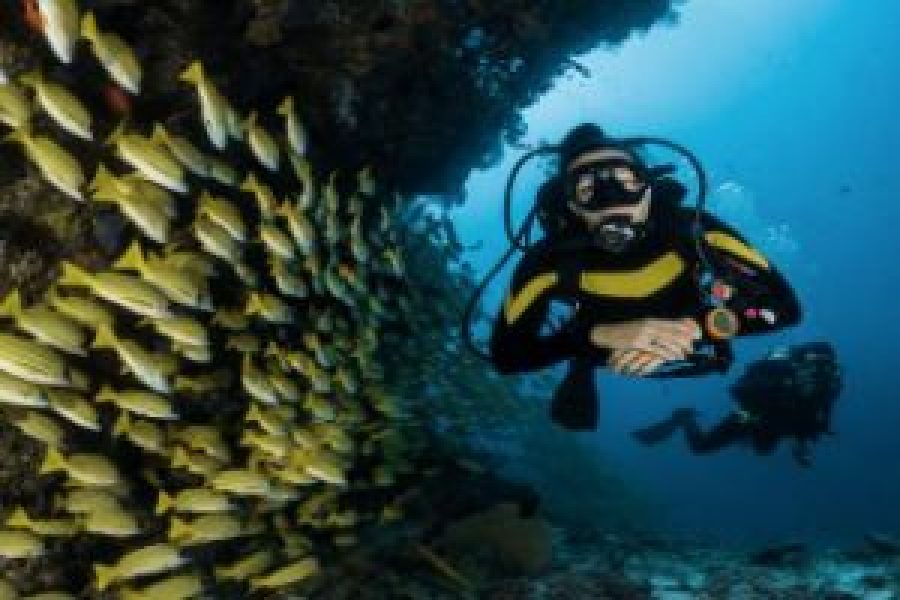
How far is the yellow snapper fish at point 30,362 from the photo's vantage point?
410 cm

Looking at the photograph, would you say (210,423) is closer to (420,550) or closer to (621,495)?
(420,550)

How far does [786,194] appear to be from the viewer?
105562 millimetres

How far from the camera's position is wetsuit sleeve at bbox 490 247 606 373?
17.8 ft

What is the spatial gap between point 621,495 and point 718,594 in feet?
42.4

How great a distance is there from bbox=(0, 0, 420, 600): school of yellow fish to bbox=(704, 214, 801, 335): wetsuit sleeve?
2275mm

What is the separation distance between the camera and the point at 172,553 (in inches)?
192

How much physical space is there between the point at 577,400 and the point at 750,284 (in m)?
1.17

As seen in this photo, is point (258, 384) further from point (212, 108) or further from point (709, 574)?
point (709, 574)

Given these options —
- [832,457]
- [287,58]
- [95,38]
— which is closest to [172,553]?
[95,38]

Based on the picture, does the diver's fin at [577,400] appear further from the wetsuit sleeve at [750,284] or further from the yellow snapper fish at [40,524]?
the yellow snapper fish at [40,524]

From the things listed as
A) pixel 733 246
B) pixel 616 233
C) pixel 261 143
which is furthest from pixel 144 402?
pixel 733 246

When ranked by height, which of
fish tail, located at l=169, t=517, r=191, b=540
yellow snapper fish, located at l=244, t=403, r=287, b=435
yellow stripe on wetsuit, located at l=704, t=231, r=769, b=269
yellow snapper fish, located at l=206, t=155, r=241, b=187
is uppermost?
yellow snapper fish, located at l=206, t=155, r=241, b=187

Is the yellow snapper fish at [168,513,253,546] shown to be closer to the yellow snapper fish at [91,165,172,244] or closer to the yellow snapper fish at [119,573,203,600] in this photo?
the yellow snapper fish at [119,573,203,600]

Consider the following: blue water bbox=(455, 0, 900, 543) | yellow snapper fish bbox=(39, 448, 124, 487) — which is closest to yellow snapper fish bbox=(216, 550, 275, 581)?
yellow snapper fish bbox=(39, 448, 124, 487)
